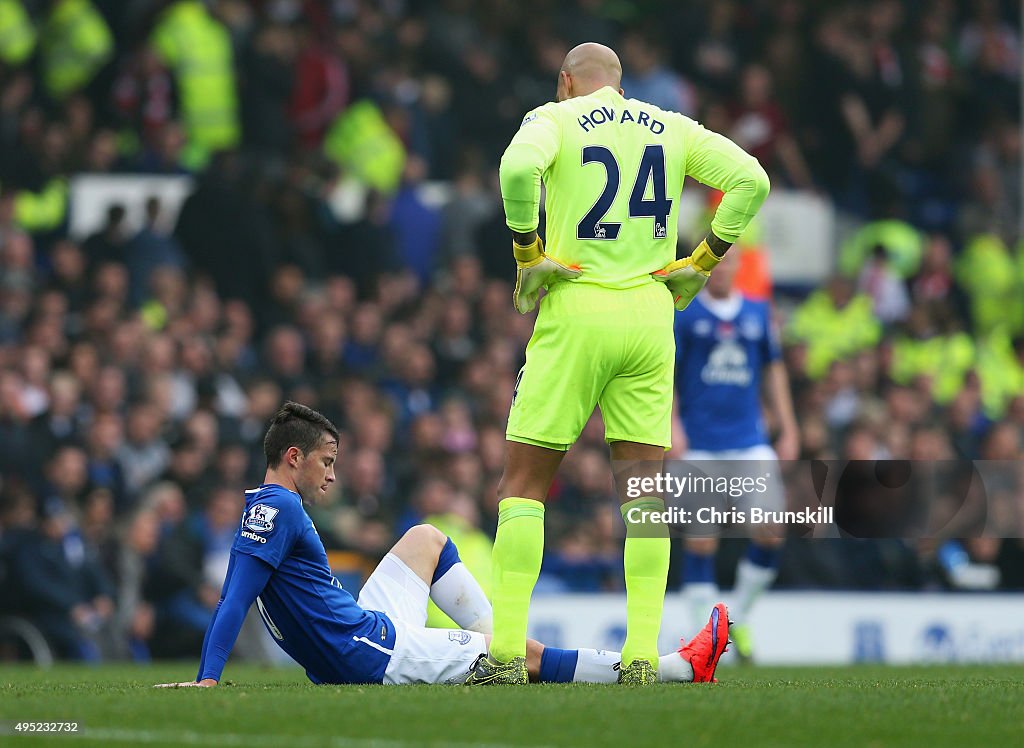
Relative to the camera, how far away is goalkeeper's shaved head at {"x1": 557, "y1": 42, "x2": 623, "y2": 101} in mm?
7125

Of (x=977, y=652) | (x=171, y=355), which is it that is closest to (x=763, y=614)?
(x=977, y=652)

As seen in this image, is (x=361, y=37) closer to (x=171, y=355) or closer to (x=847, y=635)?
(x=171, y=355)

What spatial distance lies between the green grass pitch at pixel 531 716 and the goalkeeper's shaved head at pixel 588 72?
92.2 inches

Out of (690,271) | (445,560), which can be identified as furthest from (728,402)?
(690,271)

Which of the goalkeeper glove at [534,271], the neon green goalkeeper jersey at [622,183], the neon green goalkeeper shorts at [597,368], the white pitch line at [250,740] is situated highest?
the neon green goalkeeper jersey at [622,183]

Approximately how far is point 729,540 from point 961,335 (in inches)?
183

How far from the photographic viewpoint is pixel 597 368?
6.83 metres

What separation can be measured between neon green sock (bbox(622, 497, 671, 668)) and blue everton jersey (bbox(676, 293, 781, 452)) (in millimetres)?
4022

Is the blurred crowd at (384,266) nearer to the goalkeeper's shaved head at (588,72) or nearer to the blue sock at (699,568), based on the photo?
the blue sock at (699,568)

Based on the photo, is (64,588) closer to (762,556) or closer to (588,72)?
(762,556)

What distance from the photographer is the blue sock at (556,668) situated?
708 cm

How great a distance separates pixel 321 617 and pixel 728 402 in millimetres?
4555

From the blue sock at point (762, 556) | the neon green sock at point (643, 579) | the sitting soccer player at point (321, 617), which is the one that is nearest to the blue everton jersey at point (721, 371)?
the blue sock at point (762, 556)

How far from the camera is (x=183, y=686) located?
6762 mm
